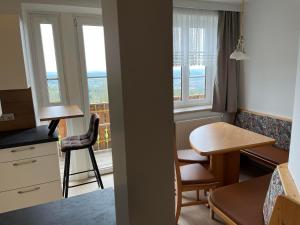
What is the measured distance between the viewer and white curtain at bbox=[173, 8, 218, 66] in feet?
11.0

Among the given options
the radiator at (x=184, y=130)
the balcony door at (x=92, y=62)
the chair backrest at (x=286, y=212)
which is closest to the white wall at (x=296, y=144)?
the chair backrest at (x=286, y=212)

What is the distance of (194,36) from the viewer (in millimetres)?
3494

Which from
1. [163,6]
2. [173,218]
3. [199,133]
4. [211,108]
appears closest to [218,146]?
[199,133]

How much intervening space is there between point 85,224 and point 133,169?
501mm

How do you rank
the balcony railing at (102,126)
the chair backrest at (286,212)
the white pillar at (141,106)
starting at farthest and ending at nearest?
1. the balcony railing at (102,126)
2. the chair backrest at (286,212)
3. the white pillar at (141,106)

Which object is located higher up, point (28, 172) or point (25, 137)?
point (25, 137)

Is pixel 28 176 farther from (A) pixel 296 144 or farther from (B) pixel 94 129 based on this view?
(A) pixel 296 144

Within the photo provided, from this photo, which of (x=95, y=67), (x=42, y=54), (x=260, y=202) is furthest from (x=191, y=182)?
(x=42, y=54)

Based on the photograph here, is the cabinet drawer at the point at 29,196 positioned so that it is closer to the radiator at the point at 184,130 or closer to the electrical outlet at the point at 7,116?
the electrical outlet at the point at 7,116

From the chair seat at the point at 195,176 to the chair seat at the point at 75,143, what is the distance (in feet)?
3.37

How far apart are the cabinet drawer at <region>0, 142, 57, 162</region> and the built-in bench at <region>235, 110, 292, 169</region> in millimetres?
2349

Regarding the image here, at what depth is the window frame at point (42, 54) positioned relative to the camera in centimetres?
276

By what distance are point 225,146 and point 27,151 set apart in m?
1.84

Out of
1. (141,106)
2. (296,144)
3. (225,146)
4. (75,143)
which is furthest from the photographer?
(75,143)
